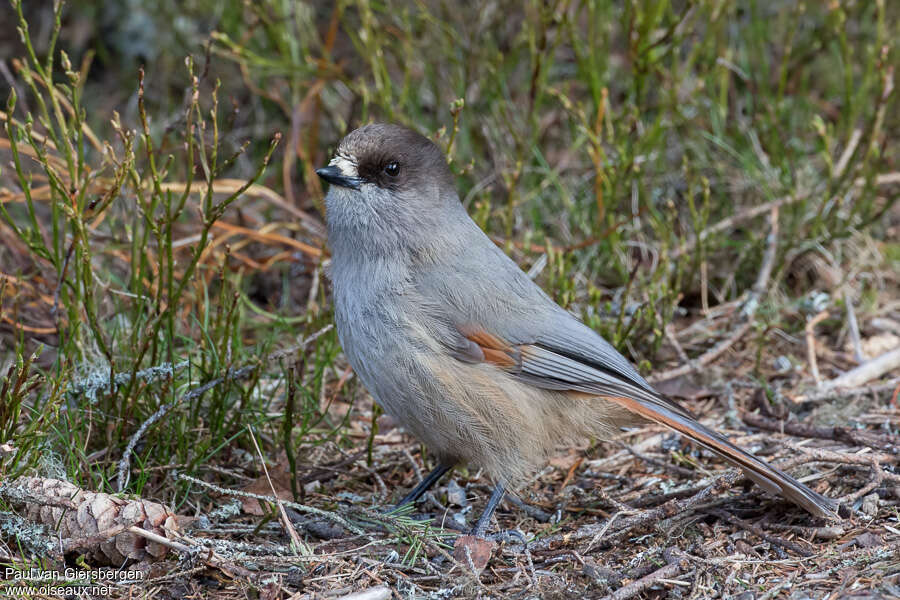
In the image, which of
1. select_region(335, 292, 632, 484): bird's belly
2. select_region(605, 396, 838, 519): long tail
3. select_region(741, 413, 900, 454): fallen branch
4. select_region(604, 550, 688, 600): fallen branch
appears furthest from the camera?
select_region(741, 413, 900, 454): fallen branch

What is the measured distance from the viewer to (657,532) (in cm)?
346

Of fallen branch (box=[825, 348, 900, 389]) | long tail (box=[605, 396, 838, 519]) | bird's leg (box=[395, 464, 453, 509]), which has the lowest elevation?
bird's leg (box=[395, 464, 453, 509])

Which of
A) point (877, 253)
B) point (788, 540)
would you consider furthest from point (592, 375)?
point (877, 253)

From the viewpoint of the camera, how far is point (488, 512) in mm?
3723

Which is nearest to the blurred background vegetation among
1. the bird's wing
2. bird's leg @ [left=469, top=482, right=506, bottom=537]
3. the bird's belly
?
the bird's belly

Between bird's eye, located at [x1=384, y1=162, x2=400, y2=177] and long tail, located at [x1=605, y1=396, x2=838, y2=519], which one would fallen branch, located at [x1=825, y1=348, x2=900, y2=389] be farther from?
bird's eye, located at [x1=384, y1=162, x2=400, y2=177]

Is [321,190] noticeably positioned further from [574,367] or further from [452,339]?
[574,367]

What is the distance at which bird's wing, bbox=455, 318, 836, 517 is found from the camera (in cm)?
366

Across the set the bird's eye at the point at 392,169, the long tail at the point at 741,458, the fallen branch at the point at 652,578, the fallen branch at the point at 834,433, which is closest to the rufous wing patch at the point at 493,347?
the long tail at the point at 741,458

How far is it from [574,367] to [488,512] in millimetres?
664

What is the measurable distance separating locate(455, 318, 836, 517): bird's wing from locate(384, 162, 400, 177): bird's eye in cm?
70

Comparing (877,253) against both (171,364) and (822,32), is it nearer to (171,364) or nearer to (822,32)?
(822,32)

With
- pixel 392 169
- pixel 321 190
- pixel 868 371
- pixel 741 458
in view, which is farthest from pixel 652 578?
pixel 321 190

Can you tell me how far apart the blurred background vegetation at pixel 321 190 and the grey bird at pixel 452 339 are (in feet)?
1.35
